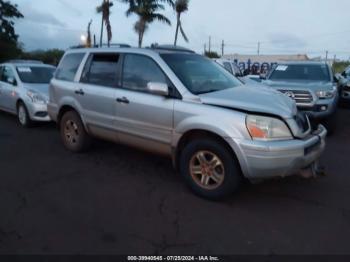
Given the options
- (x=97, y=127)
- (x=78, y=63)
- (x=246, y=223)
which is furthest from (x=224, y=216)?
(x=78, y=63)

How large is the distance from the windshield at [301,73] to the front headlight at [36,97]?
5.93 metres

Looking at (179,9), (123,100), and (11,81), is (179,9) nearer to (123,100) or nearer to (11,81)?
(11,81)

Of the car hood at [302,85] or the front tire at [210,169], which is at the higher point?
the car hood at [302,85]

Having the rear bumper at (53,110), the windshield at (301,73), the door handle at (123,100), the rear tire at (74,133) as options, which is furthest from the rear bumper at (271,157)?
the windshield at (301,73)

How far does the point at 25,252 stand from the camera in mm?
3037

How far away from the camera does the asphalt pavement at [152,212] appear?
3.18 meters

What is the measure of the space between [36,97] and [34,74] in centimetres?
137

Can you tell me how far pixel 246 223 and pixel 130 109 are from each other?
2.21m

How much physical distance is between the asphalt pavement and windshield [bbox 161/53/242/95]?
4.50 ft

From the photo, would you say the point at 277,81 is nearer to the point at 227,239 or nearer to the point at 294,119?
the point at 294,119

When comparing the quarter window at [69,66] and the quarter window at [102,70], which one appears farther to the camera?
the quarter window at [69,66]

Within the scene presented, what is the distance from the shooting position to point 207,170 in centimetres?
411

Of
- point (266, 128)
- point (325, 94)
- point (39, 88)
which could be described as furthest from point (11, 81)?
point (325, 94)

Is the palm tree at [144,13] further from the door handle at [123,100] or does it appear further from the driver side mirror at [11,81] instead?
the door handle at [123,100]
